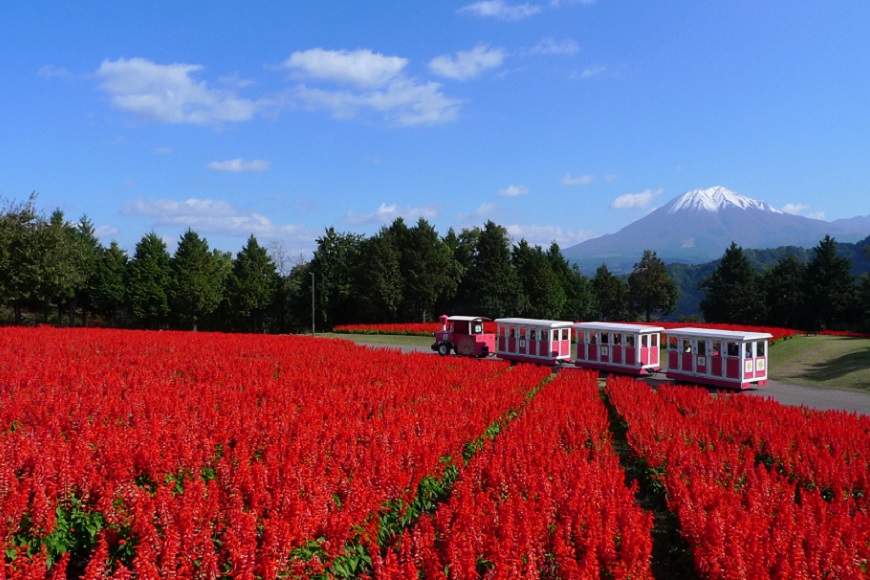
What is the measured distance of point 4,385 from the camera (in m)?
13.0

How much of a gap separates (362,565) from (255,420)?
4.72 metres

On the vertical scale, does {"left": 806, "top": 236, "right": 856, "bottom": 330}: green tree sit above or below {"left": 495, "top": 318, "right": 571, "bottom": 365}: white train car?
above

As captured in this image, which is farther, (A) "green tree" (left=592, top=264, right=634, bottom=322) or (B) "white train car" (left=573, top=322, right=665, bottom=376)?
(A) "green tree" (left=592, top=264, right=634, bottom=322)

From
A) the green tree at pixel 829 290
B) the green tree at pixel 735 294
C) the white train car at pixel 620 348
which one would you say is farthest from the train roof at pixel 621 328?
the green tree at pixel 829 290

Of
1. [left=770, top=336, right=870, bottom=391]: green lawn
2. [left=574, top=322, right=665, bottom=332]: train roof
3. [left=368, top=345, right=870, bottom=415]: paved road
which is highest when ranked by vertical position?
[left=574, top=322, right=665, bottom=332]: train roof

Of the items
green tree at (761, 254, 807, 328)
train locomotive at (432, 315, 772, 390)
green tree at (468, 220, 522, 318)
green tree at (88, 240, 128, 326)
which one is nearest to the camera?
train locomotive at (432, 315, 772, 390)

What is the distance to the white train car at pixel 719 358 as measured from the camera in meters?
21.4

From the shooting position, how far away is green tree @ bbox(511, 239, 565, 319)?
57659mm

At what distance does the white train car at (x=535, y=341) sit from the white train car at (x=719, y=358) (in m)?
5.27

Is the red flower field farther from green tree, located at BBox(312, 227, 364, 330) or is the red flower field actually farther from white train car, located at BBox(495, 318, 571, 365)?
green tree, located at BBox(312, 227, 364, 330)

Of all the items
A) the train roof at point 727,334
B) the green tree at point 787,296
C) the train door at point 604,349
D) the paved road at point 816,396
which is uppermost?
the green tree at point 787,296

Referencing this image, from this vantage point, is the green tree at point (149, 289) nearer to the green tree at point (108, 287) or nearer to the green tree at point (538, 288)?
the green tree at point (108, 287)

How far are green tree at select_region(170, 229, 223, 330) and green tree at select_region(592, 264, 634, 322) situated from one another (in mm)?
42030

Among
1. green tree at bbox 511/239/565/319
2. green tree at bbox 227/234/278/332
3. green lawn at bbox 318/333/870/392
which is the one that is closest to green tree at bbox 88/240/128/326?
green tree at bbox 227/234/278/332
